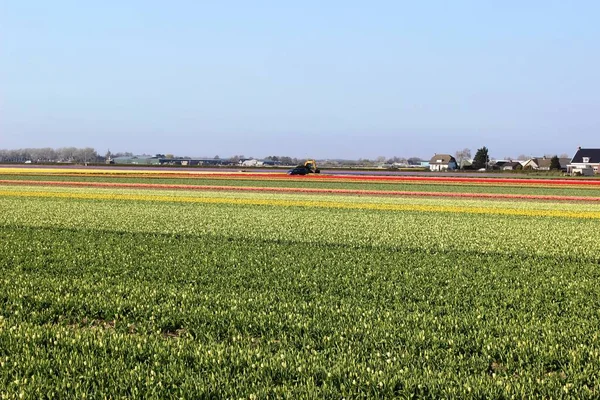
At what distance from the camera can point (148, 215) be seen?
2462cm

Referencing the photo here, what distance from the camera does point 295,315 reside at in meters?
8.59

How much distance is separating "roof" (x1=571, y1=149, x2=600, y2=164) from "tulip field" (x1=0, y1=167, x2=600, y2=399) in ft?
462

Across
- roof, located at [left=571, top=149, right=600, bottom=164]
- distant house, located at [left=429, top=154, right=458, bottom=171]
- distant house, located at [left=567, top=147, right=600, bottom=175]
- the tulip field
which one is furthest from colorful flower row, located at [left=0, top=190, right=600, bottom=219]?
distant house, located at [left=429, top=154, right=458, bottom=171]

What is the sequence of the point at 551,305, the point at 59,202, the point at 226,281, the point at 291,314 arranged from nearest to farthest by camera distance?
the point at 291,314
the point at 551,305
the point at 226,281
the point at 59,202

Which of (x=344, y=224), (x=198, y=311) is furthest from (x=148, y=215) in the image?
(x=198, y=311)

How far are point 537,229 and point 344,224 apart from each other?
25.4ft

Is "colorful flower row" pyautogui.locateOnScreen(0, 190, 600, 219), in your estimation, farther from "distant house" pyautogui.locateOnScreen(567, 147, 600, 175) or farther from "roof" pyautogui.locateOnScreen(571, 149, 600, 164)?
"roof" pyautogui.locateOnScreen(571, 149, 600, 164)

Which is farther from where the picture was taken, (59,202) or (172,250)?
(59,202)

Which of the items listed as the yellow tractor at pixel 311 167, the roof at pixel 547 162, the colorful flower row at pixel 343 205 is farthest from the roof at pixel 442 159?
the colorful flower row at pixel 343 205

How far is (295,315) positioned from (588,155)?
511 feet

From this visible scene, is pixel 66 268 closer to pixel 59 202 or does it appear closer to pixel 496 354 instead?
pixel 496 354

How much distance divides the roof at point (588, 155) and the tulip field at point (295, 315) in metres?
141

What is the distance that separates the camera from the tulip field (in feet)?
20.9

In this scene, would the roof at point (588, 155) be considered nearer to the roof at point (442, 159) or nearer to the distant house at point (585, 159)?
the distant house at point (585, 159)
